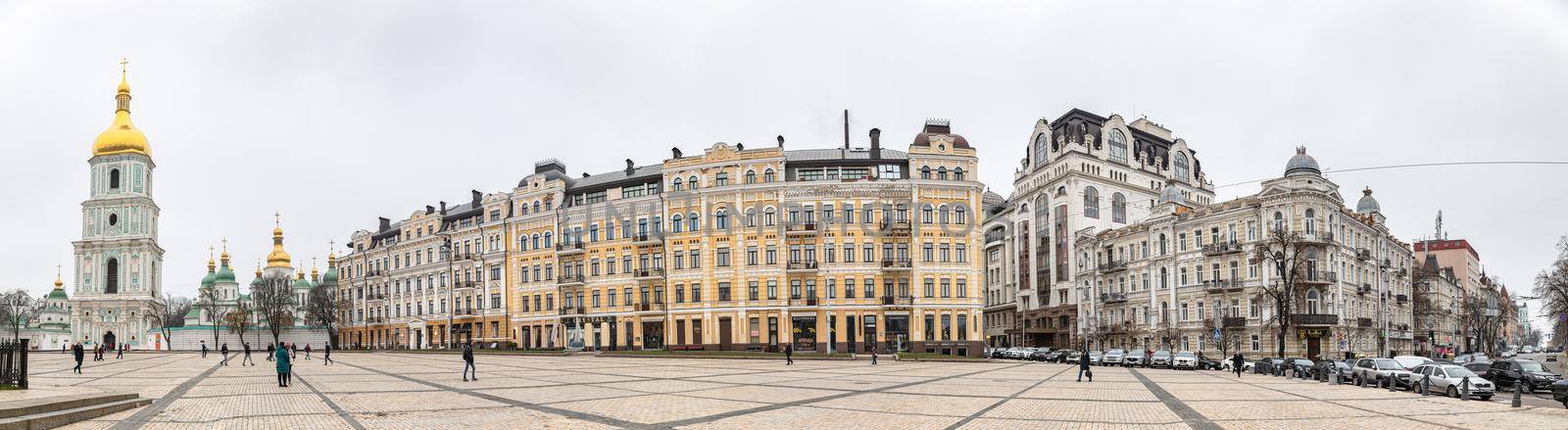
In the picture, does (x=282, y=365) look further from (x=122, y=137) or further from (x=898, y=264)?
(x=122, y=137)

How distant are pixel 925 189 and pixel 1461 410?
46.4 metres

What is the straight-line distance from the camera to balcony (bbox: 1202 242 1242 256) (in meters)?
70.9

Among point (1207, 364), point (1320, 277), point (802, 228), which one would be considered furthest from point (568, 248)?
point (1320, 277)

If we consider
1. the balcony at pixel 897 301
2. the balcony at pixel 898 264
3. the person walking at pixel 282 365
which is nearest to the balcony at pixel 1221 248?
the balcony at pixel 898 264

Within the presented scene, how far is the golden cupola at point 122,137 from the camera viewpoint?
12381 cm

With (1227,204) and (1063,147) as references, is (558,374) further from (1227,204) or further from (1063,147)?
(1063,147)

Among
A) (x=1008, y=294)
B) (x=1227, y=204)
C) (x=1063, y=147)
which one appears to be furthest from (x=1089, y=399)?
(x=1008, y=294)

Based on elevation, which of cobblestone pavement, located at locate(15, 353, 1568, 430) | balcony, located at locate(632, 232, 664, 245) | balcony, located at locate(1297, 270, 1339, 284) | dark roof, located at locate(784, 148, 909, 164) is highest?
dark roof, located at locate(784, 148, 909, 164)

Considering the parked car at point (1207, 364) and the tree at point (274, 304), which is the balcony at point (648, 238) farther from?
the tree at point (274, 304)

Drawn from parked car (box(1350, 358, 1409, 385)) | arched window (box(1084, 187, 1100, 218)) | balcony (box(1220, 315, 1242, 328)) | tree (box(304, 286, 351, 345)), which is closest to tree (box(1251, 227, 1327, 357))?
balcony (box(1220, 315, 1242, 328))

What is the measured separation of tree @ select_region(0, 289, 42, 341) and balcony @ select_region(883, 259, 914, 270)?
102537mm

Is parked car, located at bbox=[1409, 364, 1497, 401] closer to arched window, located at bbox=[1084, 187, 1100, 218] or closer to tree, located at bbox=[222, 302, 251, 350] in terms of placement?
arched window, located at bbox=[1084, 187, 1100, 218]

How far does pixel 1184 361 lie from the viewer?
54.0m

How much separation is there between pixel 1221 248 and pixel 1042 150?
26917 mm
